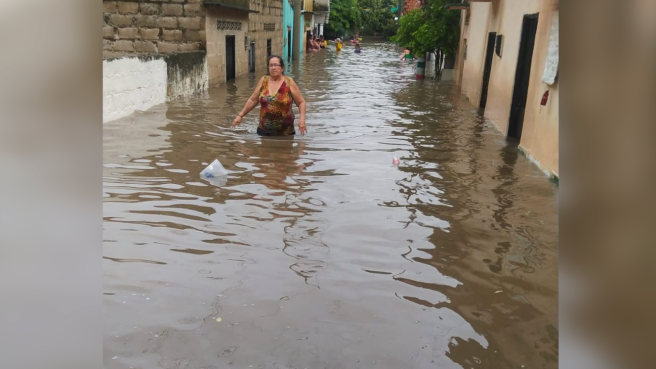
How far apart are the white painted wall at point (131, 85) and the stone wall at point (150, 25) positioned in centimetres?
378

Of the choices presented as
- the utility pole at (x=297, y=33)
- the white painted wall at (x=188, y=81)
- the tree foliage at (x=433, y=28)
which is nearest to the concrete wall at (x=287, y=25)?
the utility pole at (x=297, y=33)

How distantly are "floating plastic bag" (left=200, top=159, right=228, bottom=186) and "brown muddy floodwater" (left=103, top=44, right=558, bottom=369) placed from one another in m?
0.13

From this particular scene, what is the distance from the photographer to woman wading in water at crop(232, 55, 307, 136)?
867 centimetres

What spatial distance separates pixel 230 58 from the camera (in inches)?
757

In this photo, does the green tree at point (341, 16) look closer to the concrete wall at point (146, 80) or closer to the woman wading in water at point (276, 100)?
the concrete wall at point (146, 80)

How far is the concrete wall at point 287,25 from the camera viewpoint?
30375mm

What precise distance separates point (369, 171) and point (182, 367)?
459 cm

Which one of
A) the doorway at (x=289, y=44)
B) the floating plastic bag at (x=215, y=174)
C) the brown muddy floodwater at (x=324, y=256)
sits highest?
the doorway at (x=289, y=44)

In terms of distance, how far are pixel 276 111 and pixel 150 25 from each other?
874 centimetres

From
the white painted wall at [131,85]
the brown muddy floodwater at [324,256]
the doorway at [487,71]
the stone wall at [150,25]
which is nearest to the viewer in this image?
the brown muddy floodwater at [324,256]

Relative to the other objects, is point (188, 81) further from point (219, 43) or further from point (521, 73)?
point (521, 73)
